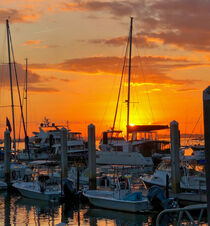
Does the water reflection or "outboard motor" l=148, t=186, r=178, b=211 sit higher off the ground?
"outboard motor" l=148, t=186, r=178, b=211

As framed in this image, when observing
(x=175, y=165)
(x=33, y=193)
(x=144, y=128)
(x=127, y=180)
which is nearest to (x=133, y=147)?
(x=144, y=128)

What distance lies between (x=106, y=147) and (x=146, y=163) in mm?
8130

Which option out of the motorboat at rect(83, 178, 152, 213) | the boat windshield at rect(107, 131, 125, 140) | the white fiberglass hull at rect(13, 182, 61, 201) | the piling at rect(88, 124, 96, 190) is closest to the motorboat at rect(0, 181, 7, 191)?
the white fiberglass hull at rect(13, 182, 61, 201)

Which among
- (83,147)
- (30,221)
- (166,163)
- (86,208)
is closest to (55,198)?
(86,208)

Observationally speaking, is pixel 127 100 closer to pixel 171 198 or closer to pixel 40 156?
pixel 40 156

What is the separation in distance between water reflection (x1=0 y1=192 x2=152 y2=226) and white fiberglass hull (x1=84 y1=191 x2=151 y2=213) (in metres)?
0.30

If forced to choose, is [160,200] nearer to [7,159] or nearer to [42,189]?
[42,189]

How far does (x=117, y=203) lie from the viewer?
956 inches

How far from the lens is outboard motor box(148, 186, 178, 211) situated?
22781 mm

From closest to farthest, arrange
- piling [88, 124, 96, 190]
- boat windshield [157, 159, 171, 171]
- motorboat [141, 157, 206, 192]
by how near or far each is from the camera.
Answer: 1. motorboat [141, 157, 206, 192]
2. piling [88, 124, 96, 190]
3. boat windshield [157, 159, 171, 171]

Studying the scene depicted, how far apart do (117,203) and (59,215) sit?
3589 mm

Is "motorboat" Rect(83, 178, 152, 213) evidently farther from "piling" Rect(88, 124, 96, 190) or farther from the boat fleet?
"piling" Rect(88, 124, 96, 190)

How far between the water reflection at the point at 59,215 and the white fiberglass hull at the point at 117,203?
0.30m


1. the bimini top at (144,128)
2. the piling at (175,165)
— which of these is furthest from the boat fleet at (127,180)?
the piling at (175,165)
